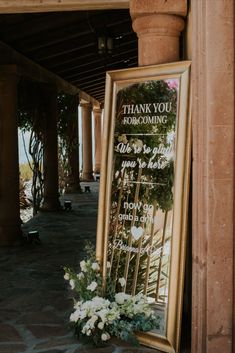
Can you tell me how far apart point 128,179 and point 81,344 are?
134 cm

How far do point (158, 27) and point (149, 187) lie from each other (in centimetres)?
124

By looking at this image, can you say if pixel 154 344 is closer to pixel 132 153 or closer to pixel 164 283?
pixel 164 283

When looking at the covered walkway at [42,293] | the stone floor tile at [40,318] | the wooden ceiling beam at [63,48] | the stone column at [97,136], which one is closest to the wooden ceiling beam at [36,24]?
the wooden ceiling beam at [63,48]

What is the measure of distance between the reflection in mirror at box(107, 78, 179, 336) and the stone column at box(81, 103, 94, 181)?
1349 centimetres

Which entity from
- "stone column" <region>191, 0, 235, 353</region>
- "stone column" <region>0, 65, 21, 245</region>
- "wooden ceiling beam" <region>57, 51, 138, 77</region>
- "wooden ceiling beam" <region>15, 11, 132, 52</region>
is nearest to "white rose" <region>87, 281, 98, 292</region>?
"stone column" <region>191, 0, 235, 353</region>

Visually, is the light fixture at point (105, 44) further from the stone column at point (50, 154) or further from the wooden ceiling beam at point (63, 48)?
the stone column at point (50, 154)

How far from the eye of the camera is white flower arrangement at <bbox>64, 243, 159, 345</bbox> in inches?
161

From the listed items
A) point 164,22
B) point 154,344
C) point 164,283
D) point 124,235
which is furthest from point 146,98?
point 154,344

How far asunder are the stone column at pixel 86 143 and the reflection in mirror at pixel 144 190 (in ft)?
44.3

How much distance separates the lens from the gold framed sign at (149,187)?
3.99m

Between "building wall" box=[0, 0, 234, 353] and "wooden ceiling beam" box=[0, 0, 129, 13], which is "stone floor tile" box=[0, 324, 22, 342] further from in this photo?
"wooden ceiling beam" box=[0, 0, 129, 13]

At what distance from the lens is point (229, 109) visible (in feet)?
11.6

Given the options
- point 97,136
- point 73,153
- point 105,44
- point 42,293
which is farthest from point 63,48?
point 97,136

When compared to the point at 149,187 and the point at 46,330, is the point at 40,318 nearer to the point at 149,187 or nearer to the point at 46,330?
the point at 46,330
